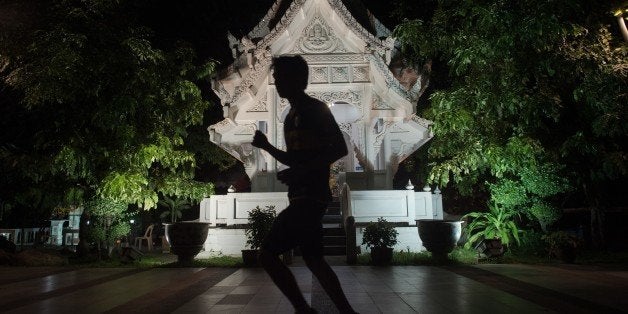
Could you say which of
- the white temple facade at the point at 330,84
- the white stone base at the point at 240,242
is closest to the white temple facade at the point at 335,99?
the white temple facade at the point at 330,84

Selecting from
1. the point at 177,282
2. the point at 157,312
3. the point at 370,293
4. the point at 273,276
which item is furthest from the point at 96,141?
the point at 273,276

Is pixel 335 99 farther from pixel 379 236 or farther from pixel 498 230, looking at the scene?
pixel 498 230

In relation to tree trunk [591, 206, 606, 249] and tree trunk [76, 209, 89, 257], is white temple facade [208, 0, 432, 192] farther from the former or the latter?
A: tree trunk [591, 206, 606, 249]

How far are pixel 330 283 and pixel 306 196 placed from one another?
551 millimetres

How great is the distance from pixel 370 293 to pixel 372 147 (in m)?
7.13

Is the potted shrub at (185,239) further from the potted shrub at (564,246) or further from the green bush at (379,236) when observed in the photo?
the potted shrub at (564,246)

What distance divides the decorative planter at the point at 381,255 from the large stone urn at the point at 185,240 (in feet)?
11.7

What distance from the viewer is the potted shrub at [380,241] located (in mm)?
9016

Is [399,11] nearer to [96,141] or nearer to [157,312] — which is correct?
[96,141]

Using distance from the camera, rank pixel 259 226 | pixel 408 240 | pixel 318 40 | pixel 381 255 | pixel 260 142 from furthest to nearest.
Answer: pixel 318 40 < pixel 408 240 < pixel 259 226 < pixel 381 255 < pixel 260 142

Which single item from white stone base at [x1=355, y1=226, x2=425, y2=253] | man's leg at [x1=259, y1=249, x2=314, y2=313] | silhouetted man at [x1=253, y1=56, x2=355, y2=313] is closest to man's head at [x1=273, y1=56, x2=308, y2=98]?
silhouetted man at [x1=253, y1=56, x2=355, y2=313]

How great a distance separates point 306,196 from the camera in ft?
9.45

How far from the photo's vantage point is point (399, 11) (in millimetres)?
13750

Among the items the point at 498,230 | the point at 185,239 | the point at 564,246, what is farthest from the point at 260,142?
the point at 498,230
